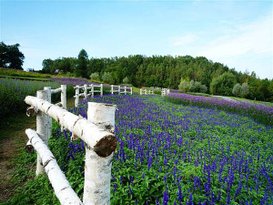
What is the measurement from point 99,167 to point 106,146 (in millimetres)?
233

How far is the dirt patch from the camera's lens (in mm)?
4469

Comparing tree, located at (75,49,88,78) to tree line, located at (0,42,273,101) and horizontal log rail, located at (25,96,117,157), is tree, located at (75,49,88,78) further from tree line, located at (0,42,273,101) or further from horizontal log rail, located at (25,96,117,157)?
horizontal log rail, located at (25,96,117,157)

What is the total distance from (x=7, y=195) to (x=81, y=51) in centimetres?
8000

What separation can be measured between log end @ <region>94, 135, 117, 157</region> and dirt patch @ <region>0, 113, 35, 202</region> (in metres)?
3.36

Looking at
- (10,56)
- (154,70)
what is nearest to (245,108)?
(10,56)

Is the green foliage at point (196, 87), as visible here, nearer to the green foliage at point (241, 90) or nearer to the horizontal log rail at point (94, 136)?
the green foliage at point (241, 90)

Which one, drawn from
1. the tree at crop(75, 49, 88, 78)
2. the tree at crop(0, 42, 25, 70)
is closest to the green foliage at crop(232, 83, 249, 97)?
the tree at crop(75, 49, 88, 78)

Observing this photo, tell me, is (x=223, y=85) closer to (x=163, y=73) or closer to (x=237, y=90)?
(x=237, y=90)

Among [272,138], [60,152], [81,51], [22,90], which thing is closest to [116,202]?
[60,152]

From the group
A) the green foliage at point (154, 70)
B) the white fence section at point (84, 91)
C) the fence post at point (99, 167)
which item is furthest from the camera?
the green foliage at point (154, 70)

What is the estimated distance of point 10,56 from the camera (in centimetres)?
6488

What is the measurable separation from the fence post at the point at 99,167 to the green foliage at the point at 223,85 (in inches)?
2760

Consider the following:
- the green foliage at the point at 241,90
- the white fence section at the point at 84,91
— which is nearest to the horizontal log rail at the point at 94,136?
the white fence section at the point at 84,91

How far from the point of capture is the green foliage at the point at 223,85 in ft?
222
